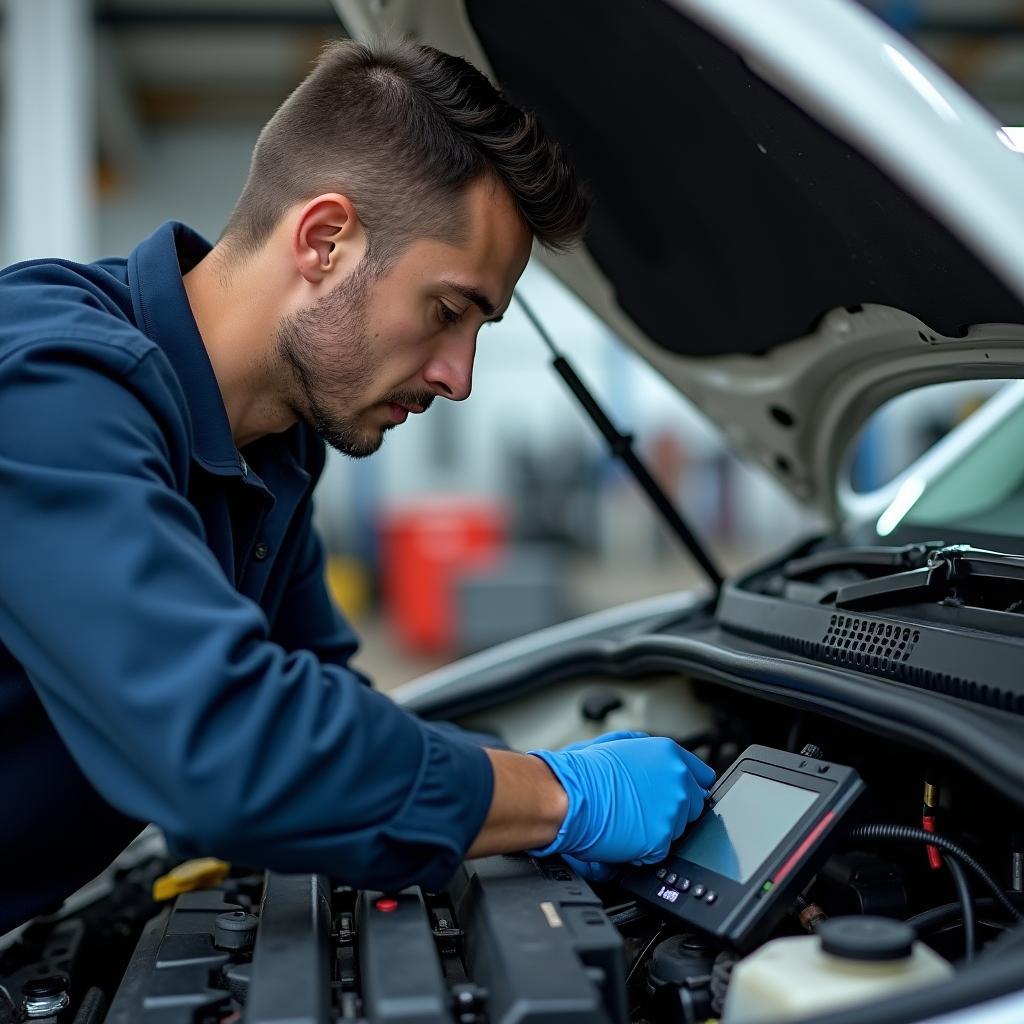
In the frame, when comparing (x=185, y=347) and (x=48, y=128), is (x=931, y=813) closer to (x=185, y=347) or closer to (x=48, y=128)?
(x=185, y=347)

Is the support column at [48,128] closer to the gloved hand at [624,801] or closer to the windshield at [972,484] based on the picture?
the windshield at [972,484]

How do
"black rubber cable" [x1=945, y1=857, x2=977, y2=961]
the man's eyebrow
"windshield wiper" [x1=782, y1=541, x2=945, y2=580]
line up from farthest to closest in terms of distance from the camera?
"windshield wiper" [x1=782, y1=541, x2=945, y2=580], the man's eyebrow, "black rubber cable" [x1=945, y1=857, x2=977, y2=961]

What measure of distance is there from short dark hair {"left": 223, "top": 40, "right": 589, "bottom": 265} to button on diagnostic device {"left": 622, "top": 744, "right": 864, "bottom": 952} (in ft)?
2.23

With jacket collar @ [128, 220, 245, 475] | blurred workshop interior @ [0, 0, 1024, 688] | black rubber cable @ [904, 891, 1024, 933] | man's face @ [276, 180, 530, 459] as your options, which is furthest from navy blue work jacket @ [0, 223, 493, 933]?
blurred workshop interior @ [0, 0, 1024, 688]

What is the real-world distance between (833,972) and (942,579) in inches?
22.3

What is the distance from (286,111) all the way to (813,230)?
2.17ft

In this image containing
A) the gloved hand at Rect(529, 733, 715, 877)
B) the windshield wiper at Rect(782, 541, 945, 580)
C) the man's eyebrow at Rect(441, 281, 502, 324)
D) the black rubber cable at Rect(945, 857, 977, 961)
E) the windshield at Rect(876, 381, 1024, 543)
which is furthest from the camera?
the windshield at Rect(876, 381, 1024, 543)

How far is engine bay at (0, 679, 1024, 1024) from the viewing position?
935mm

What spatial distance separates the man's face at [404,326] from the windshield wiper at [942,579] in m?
0.53

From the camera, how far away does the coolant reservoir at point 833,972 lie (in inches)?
33.5

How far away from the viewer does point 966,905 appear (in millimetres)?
1045

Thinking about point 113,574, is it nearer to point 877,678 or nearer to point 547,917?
point 547,917

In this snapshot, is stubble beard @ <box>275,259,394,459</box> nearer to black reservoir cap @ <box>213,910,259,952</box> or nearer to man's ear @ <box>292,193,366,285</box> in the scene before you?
man's ear @ <box>292,193,366,285</box>

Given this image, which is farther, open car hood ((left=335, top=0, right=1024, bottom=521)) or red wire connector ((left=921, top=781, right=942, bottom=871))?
red wire connector ((left=921, top=781, right=942, bottom=871))
